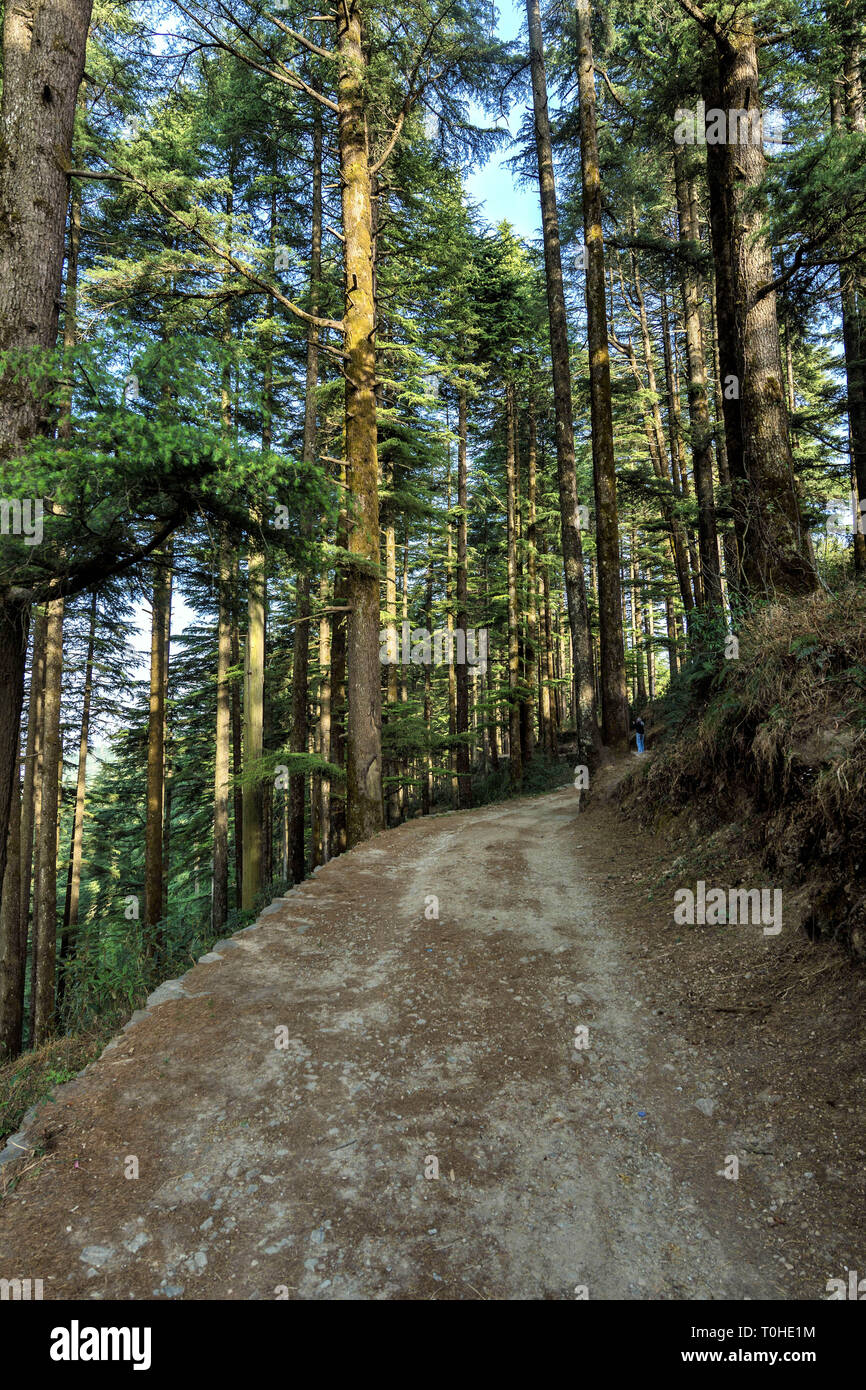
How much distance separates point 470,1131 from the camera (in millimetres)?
3377

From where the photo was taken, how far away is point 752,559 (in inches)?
300

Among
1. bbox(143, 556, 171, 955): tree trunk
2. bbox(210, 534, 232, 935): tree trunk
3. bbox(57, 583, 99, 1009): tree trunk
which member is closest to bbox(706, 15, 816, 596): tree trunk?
bbox(210, 534, 232, 935): tree trunk

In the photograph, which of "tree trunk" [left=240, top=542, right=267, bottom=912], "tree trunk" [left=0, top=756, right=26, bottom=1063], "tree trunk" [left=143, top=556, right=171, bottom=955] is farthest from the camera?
"tree trunk" [left=143, top=556, right=171, bottom=955]

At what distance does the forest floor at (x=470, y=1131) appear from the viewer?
256 centimetres

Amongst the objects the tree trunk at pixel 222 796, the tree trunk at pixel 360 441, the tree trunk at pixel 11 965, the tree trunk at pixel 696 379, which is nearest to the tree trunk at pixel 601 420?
→ the tree trunk at pixel 696 379


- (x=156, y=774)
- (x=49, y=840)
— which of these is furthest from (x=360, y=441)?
(x=156, y=774)

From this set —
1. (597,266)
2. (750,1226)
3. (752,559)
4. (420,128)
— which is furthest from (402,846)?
(420,128)

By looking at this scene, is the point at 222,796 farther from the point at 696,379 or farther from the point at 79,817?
the point at 696,379

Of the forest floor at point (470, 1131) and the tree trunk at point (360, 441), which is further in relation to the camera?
the tree trunk at point (360, 441)

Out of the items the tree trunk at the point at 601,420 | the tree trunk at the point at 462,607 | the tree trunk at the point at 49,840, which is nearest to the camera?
the tree trunk at the point at 49,840

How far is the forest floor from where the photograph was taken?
8.41ft

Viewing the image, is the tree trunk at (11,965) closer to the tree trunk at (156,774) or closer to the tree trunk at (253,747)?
the tree trunk at (156,774)

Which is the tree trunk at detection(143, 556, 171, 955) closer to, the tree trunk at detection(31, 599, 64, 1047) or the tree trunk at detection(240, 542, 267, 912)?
the tree trunk at detection(240, 542, 267, 912)
